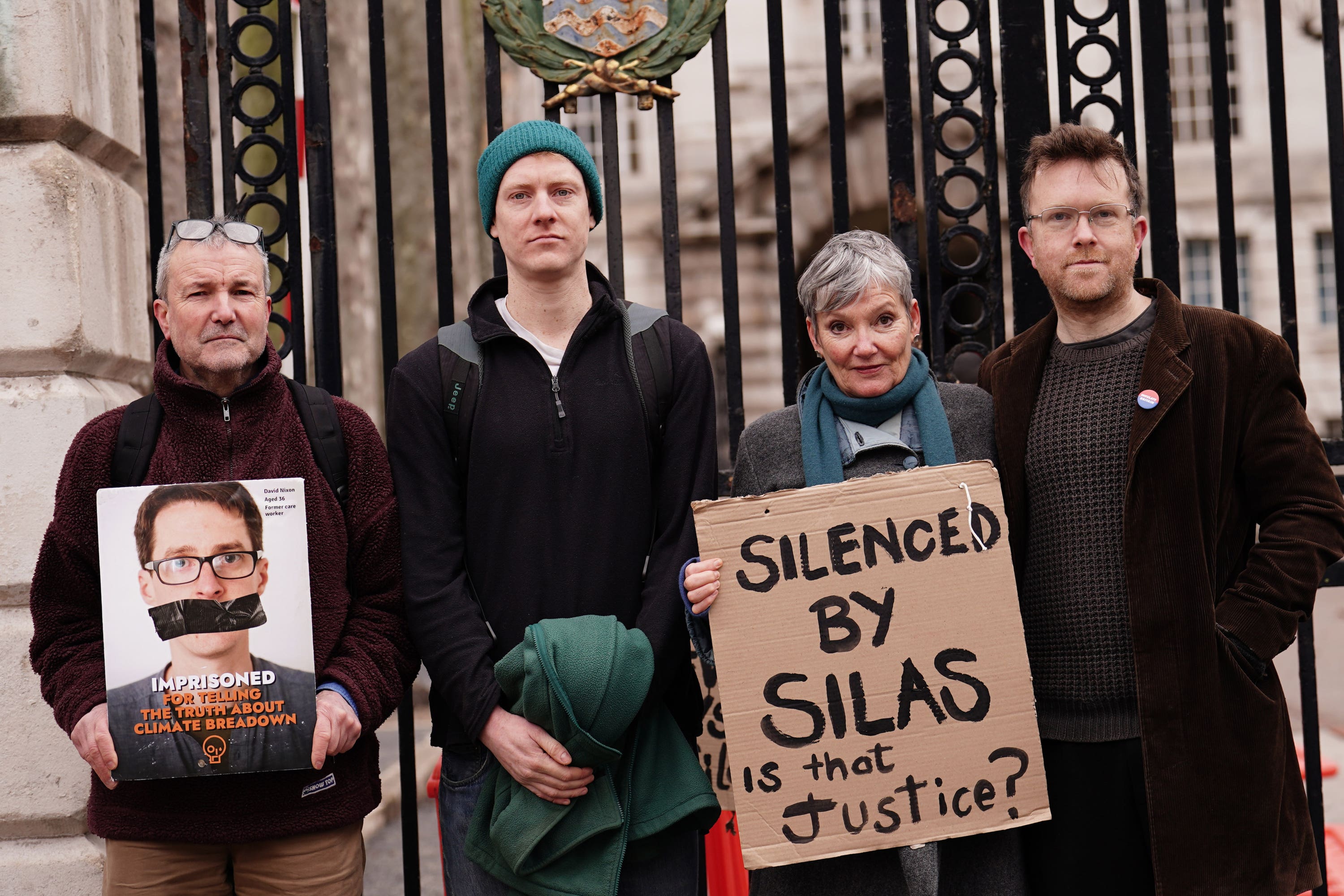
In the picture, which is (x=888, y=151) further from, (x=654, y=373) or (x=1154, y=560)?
(x=1154, y=560)

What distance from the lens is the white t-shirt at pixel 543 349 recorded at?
109 inches

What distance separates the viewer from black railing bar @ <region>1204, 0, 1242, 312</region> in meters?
3.54

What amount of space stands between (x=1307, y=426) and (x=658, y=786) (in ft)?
5.37

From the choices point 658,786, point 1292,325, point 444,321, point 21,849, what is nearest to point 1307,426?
point 1292,325

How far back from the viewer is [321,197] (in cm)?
364

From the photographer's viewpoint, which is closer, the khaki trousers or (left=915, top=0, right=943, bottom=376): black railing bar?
the khaki trousers

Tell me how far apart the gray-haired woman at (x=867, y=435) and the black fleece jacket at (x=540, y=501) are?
139 millimetres

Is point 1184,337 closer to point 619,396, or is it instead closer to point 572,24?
point 619,396

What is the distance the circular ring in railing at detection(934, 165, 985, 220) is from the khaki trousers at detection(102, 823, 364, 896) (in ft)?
7.87

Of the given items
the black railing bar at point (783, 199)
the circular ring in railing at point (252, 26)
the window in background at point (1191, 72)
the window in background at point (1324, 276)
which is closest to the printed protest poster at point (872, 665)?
the black railing bar at point (783, 199)

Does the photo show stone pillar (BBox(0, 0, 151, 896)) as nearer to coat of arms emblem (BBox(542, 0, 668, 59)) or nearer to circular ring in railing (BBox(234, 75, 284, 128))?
circular ring in railing (BBox(234, 75, 284, 128))

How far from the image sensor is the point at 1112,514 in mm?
2648

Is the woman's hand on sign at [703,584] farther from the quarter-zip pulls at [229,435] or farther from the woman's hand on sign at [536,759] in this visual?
the quarter-zip pulls at [229,435]

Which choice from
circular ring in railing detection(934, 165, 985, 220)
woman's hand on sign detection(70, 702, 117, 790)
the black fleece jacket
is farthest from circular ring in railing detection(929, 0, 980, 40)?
woman's hand on sign detection(70, 702, 117, 790)
